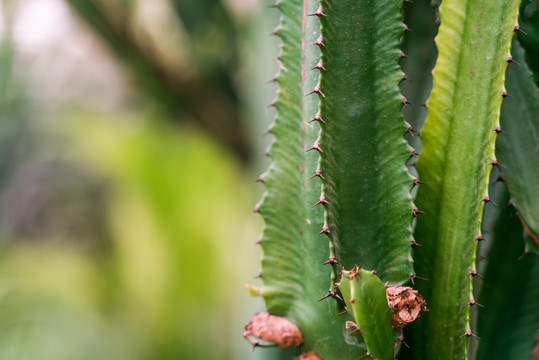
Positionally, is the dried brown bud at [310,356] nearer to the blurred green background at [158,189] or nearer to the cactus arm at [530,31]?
the cactus arm at [530,31]

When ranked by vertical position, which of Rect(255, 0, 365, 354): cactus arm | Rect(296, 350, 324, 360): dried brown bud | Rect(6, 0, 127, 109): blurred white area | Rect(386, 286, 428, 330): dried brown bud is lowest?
Rect(296, 350, 324, 360): dried brown bud

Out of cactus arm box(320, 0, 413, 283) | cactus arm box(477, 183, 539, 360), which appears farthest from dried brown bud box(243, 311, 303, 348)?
cactus arm box(477, 183, 539, 360)

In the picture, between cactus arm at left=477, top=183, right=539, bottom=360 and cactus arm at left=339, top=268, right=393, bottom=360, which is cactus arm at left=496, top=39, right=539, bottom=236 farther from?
Answer: cactus arm at left=339, top=268, right=393, bottom=360

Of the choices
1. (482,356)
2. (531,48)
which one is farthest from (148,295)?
(531,48)

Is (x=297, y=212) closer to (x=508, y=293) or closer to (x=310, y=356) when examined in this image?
(x=310, y=356)

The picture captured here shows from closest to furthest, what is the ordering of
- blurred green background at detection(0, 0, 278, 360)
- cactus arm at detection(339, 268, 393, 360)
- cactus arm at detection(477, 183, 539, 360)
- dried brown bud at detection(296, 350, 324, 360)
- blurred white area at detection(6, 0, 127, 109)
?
cactus arm at detection(339, 268, 393, 360) → dried brown bud at detection(296, 350, 324, 360) → cactus arm at detection(477, 183, 539, 360) → blurred green background at detection(0, 0, 278, 360) → blurred white area at detection(6, 0, 127, 109)

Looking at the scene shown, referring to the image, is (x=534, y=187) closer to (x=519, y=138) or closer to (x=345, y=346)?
(x=519, y=138)

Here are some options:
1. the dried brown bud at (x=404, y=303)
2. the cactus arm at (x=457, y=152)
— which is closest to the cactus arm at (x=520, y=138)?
the cactus arm at (x=457, y=152)
